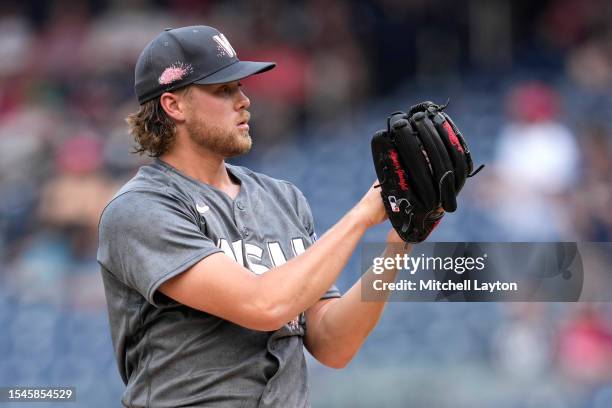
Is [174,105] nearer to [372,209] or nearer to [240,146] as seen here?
[240,146]

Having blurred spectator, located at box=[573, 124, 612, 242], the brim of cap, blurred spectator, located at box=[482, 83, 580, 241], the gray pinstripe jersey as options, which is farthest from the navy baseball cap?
blurred spectator, located at box=[573, 124, 612, 242]

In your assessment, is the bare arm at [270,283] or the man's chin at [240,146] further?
the man's chin at [240,146]

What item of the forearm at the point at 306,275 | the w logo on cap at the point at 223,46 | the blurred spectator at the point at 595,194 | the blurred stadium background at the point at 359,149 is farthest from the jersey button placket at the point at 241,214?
the blurred spectator at the point at 595,194

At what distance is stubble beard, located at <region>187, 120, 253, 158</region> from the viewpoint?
2480 millimetres

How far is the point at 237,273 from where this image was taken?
2.21 m

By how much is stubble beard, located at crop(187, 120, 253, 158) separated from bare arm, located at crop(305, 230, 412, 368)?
1.42 ft

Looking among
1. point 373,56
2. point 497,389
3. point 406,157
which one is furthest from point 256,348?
point 373,56

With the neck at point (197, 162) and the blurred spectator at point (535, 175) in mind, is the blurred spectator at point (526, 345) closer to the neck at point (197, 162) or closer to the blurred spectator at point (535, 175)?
the blurred spectator at point (535, 175)

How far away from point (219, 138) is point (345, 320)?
55cm

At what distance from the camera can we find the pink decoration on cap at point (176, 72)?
247 cm

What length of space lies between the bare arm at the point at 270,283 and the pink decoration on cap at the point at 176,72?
50cm

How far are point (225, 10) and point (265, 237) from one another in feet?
18.6

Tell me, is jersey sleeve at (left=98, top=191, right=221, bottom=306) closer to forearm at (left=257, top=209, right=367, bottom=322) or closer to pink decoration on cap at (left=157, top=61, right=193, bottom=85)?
forearm at (left=257, top=209, right=367, bottom=322)

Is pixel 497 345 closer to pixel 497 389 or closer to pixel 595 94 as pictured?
pixel 497 389
